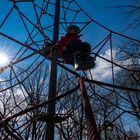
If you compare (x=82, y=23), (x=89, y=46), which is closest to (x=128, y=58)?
(x=89, y=46)

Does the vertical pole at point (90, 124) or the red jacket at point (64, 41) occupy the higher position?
the red jacket at point (64, 41)

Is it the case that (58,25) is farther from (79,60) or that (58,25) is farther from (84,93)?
(84,93)

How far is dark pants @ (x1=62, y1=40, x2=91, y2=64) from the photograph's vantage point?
5012 millimetres

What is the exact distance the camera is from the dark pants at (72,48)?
16.4 ft

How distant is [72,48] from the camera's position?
5.15 meters

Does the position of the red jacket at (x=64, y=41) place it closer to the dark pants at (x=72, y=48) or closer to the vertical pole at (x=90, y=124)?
the dark pants at (x=72, y=48)

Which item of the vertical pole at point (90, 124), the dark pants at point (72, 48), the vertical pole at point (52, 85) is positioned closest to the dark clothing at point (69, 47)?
the dark pants at point (72, 48)

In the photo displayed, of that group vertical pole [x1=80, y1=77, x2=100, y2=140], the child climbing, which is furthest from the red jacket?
vertical pole [x1=80, y1=77, x2=100, y2=140]

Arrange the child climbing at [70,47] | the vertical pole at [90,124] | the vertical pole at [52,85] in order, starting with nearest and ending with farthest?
the vertical pole at [90,124] → the vertical pole at [52,85] → the child climbing at [70,47]

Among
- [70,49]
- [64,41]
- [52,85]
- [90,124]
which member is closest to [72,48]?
[70,49]

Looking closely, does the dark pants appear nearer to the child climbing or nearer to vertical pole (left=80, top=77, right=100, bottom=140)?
the child climbing

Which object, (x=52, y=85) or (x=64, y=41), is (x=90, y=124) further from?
(x=64, y=41)

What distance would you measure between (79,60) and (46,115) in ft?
4.53

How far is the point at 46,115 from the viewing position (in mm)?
4605
